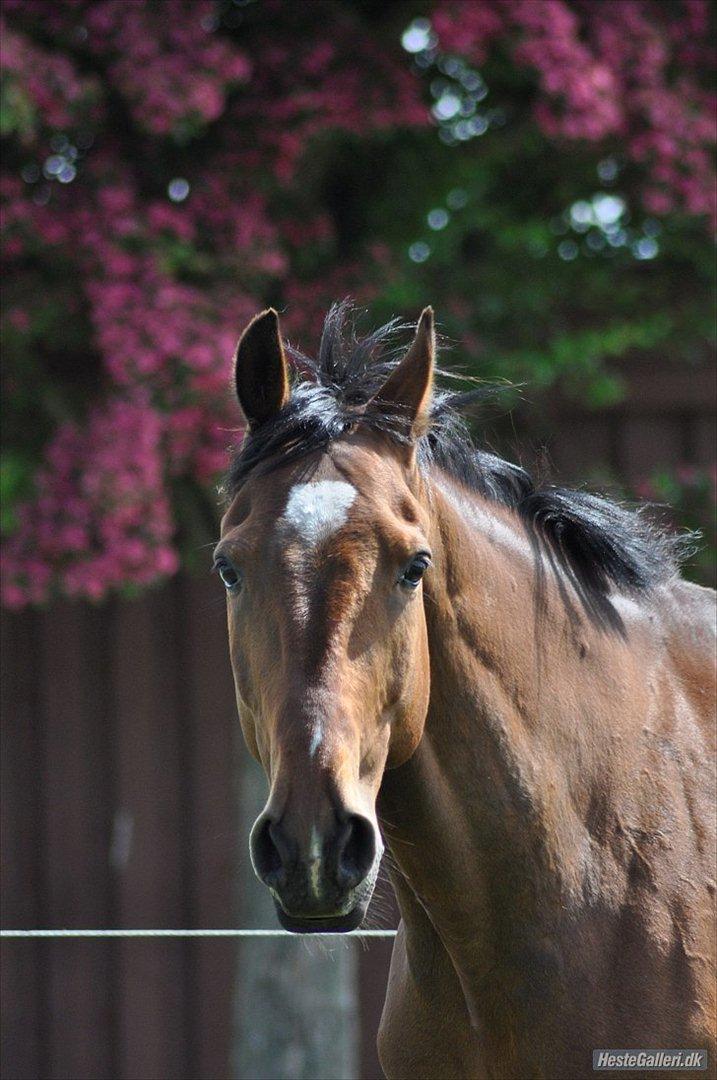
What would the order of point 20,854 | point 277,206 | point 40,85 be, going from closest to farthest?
point 40,85 < point 277,206 < point 20,854

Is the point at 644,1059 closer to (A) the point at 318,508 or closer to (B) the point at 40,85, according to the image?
(A) the point at 318,508

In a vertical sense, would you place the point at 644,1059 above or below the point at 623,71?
below

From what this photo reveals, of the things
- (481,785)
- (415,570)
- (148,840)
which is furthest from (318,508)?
(148,840)

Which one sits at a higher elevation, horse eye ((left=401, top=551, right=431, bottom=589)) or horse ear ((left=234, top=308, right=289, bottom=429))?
horse ear ((left=234, top=308, right=289, bottom=429))

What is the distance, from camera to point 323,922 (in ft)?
6.75

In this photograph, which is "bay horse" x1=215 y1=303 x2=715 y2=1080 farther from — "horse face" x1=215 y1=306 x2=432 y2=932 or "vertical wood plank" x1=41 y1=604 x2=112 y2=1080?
"vertical wood plank" x1=41 y1=604 x2=112 y2=1080

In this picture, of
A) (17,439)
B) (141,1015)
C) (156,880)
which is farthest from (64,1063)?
(17,439)

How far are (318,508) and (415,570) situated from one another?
19cm

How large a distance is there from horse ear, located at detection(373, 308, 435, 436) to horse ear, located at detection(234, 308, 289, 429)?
0.18 metres

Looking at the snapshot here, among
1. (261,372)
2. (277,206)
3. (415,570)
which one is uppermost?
(277,206)

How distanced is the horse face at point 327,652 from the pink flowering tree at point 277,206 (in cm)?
230

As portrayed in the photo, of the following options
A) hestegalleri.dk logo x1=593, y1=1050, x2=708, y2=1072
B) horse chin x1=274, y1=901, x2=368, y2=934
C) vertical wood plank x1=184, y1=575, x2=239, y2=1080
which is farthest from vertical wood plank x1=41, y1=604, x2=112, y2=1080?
horse chin x1=274, y1=901, x2=368, y2=934

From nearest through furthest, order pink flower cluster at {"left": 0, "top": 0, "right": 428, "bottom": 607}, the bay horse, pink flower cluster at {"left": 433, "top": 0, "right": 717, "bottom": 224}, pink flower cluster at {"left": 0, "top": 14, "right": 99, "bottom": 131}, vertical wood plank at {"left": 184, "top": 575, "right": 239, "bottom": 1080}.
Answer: the bay horse < pink flower cluster at {"left": 0, "top": 14, "right": 99, "bottom": 131} < pink flower cluster at {"left": 0, "top": 0, "right": 428, "bottom": 607} < pink flower cluster at {"left": 433, "top": 0, "right": 717, "bottom": 224} < vertical wood plank at {"left": 184, "top": 575, "right": 239, "bottom": 1080}

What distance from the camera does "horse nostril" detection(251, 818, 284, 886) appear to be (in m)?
2.01
